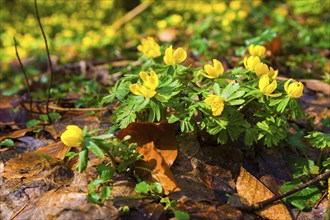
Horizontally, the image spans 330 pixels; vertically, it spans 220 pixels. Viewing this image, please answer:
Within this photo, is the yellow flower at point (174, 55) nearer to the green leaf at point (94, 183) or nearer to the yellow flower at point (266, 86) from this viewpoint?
the yellow flower at point (266, 86)

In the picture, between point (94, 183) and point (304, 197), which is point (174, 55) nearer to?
point (94, 183)

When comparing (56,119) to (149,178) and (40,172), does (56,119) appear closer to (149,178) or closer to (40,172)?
(40,172)

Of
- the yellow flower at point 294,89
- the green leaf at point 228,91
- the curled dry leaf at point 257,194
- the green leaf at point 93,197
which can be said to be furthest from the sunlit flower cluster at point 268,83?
the green leaf at point 93,197

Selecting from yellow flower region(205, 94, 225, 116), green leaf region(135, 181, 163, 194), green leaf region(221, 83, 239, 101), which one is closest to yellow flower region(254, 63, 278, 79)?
green leaf region(221, 83, 239, 101)

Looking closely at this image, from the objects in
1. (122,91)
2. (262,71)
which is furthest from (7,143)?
(262,71)

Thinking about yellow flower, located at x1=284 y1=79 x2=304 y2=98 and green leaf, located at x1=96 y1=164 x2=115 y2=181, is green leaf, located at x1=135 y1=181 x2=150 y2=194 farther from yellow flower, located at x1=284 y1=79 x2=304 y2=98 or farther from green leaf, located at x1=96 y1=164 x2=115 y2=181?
yellow flower, located at x1=284 y1=79 x2=304 y2=98

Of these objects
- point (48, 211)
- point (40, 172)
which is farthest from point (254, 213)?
point (40, 172)
